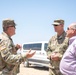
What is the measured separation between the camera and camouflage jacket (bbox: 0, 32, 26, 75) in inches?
185

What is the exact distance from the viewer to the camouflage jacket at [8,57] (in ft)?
15.4

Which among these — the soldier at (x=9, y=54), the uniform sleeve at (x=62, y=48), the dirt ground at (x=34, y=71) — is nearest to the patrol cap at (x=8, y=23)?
the soldier at (x=9, y=54)

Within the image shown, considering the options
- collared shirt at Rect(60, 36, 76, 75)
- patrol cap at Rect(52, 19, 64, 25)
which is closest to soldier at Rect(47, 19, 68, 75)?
patrol cap at Rect(52, 19, 64, 25)

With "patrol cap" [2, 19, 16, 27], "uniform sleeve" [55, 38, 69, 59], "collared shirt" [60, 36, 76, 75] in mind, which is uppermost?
"patrol cap" [2, 19, 16, 27]

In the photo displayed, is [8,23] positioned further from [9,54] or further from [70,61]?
[70,61]

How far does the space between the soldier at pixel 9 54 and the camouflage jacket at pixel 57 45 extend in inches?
44.4

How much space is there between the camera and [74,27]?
4.01 meters

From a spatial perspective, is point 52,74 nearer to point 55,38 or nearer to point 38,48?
point 55,38

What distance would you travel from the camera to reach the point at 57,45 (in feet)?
20.0

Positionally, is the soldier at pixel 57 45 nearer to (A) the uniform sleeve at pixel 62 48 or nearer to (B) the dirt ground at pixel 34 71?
(A) the uniform sleeve at pixel 62 48

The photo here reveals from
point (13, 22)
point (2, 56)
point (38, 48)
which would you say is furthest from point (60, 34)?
point (38, 48)

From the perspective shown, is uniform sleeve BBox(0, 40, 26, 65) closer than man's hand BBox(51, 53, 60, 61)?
Yes

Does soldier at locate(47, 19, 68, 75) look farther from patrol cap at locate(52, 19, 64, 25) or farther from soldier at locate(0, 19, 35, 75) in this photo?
soldier at locate(0, 19, 35, 75)

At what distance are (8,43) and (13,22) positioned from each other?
54 centimetres
